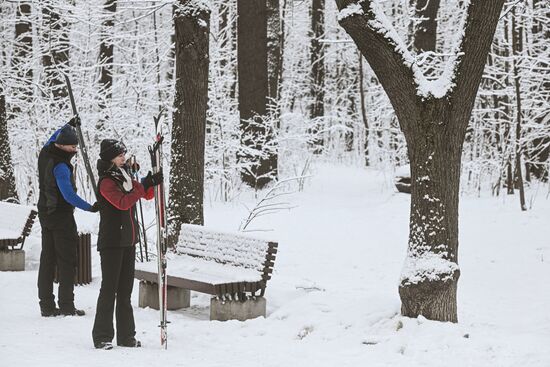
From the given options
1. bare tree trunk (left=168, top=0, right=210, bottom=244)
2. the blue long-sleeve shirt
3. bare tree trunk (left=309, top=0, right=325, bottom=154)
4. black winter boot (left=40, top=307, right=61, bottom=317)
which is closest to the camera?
the blue long-sleeve shirt

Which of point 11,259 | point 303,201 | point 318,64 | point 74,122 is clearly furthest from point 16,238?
point 318,64

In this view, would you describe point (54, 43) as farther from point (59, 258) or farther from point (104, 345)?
point (104, 345)

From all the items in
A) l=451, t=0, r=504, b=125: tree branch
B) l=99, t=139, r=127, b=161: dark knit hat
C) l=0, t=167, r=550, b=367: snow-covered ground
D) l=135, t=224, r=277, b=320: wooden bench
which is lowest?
l=0, t=167, r=550, b=367: snow-covered ground

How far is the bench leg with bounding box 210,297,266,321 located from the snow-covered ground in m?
0.12

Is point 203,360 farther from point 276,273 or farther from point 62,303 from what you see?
point 276,273

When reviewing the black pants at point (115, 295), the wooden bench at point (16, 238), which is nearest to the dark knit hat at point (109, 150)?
the black pants at point (115, 295)

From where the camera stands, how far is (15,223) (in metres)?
10.5

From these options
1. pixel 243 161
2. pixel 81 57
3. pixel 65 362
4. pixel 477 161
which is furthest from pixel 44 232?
pixel 81 57

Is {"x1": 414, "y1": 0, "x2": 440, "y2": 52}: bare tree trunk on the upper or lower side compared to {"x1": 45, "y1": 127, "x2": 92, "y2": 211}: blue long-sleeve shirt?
upper

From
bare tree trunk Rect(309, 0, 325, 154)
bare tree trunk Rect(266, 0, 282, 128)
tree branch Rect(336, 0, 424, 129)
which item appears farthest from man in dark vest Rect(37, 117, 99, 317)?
bare tree trunk Rect(309, 0, 325, 154)

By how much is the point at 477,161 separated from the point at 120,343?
1215cm

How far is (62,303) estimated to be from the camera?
24.6ft

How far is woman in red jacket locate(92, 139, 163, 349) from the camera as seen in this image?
614 centimetres

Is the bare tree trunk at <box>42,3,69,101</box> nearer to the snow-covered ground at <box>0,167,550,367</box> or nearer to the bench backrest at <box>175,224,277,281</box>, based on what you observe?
the snow-covered ground at <box>0,167,550,367</box>
